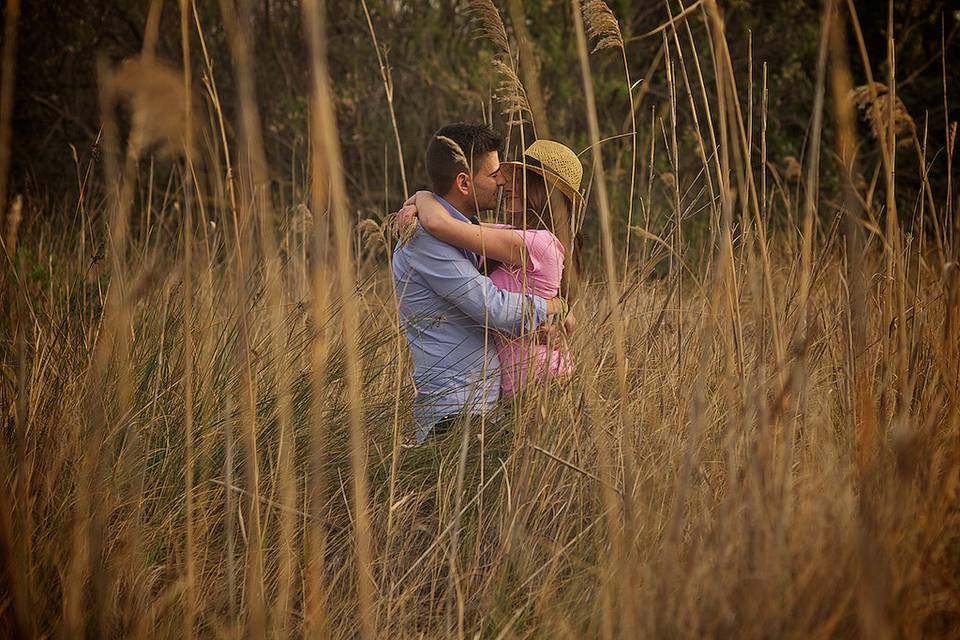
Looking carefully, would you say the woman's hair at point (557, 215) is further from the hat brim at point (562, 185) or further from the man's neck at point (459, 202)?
the man's neck at point (459, 202)

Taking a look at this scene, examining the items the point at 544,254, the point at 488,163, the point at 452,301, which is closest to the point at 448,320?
the point at 452,301

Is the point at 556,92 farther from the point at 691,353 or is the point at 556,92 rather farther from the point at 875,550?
the point at 875,550

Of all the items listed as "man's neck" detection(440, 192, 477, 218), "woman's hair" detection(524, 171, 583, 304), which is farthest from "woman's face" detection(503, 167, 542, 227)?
"man's neck" detection(440, 192, 477, 218)

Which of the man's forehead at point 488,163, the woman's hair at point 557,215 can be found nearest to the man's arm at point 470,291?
the woman's hair at point 557,215

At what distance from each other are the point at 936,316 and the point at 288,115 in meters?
5.45

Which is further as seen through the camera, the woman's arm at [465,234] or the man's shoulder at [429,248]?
the man's shoulder at [429,248]

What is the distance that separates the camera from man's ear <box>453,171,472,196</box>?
7.20 ft

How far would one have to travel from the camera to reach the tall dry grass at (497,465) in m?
1.11

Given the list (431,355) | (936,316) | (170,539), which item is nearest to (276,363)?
(431,355)

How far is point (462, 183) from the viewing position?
2.20m

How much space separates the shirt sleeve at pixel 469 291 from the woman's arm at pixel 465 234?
0.04 metres

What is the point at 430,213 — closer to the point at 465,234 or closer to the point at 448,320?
the point at 465,234

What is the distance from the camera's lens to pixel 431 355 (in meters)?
2.16

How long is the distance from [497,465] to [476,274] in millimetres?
461
